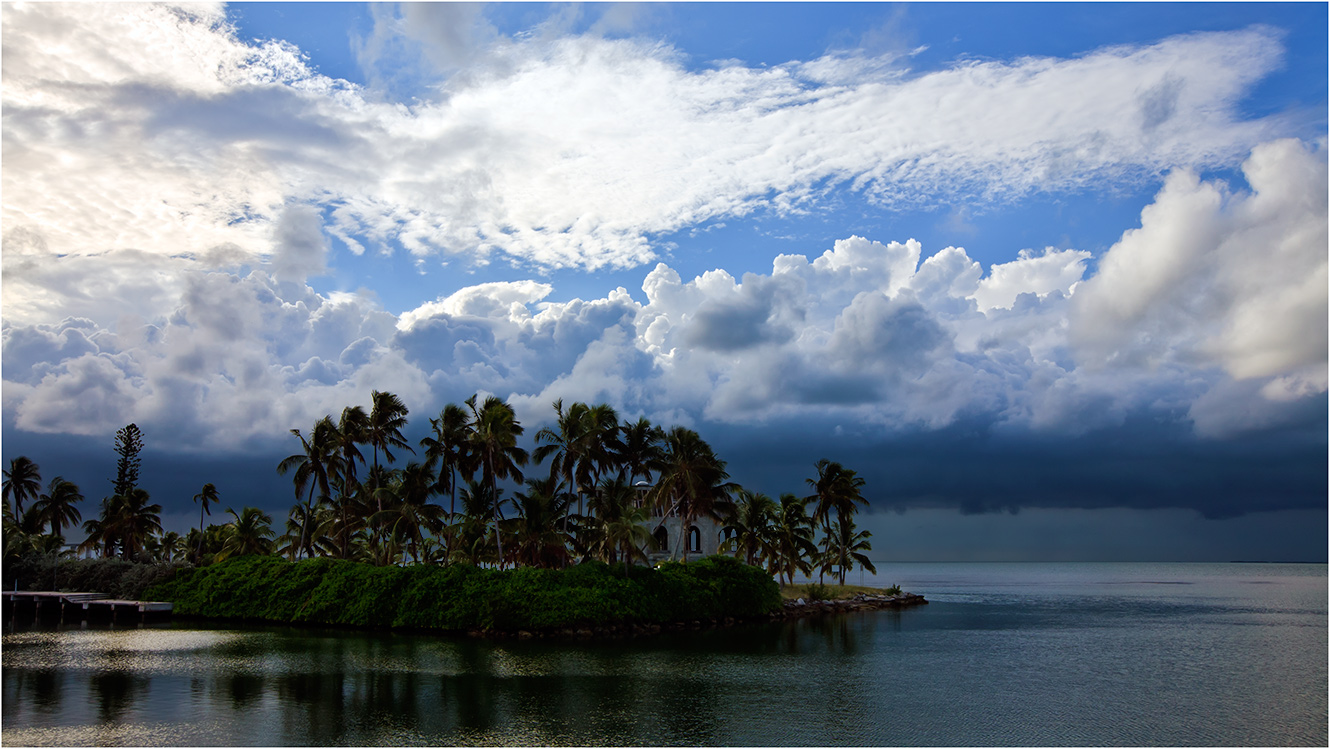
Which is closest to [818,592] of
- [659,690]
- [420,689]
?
[659,690]

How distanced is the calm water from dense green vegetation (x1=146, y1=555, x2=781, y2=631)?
145 inches

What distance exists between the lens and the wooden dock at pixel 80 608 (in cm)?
6062

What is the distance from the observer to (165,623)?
189 feet

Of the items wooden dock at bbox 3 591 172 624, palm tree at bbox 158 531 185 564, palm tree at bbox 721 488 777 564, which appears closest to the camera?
wooden dock at bbox 3 591 172 624

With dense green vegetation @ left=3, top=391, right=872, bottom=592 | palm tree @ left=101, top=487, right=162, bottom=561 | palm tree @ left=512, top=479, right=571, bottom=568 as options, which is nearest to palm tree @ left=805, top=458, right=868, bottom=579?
dense green vegetation @ left=3, top=391, right=872, bottom=592

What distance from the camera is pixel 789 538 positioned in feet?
249

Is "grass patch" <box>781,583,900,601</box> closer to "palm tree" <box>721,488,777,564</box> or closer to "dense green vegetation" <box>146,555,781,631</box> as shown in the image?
"palm tree" <box>721,488,777,564</box>

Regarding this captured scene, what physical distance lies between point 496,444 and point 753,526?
2759 centimetres

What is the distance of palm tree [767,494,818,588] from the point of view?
76188 millimetres

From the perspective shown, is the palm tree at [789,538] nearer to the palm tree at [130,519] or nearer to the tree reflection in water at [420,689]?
the tree reflection in water at [420,689]

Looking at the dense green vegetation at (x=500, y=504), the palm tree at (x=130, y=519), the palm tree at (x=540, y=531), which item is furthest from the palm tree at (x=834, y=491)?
the palm tree at (x=130, y=519)

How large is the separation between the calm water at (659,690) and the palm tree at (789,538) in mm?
23249

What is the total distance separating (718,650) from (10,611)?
58909mm

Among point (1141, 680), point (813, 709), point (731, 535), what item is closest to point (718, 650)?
point (813, 709)
